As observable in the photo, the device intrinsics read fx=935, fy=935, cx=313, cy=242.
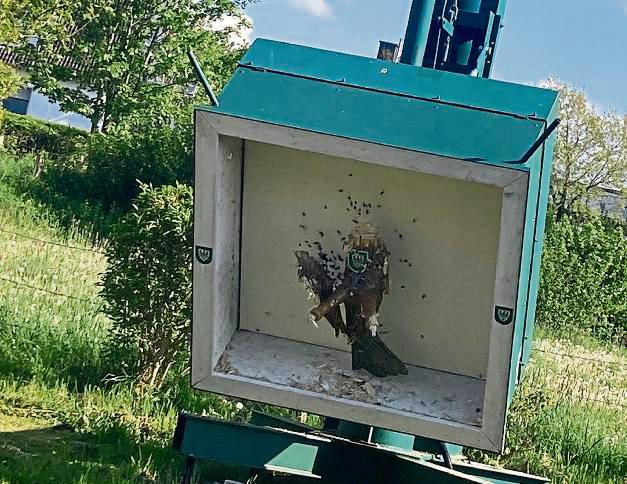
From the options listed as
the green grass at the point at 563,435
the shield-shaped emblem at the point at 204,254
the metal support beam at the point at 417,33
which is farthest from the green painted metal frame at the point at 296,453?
the green grass at the point at 563,435

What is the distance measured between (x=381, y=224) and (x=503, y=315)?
74 cm

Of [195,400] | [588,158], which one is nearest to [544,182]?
[195,400]

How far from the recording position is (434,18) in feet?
14.8

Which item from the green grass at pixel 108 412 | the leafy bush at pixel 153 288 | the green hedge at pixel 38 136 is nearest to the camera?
the green grass at pixel 108 412

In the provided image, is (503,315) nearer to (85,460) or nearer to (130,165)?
(85,460)

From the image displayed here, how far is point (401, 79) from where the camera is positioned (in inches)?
139

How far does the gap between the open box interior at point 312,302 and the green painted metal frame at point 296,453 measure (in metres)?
0.25

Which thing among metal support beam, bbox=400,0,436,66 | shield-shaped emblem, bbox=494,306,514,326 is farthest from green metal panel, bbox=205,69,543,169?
metal support beam, bbox=400,0,436,66

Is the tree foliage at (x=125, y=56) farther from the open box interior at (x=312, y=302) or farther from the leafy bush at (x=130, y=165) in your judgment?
the open box interior at (x=312, y=302)

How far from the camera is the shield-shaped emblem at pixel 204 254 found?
3.63 meters

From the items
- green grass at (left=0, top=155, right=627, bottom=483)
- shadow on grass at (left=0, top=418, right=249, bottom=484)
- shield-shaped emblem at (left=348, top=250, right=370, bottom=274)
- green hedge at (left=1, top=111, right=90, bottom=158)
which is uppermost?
green hedge at (left=1, top=111, right=90, bottom=158)

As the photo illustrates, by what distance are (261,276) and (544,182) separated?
51.6 inches

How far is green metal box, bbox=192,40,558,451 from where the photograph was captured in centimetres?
332

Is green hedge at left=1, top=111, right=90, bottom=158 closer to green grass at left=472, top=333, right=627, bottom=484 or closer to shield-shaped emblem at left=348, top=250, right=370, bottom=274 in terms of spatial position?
green grass at left=472, top=333, right=627, bottom=484
